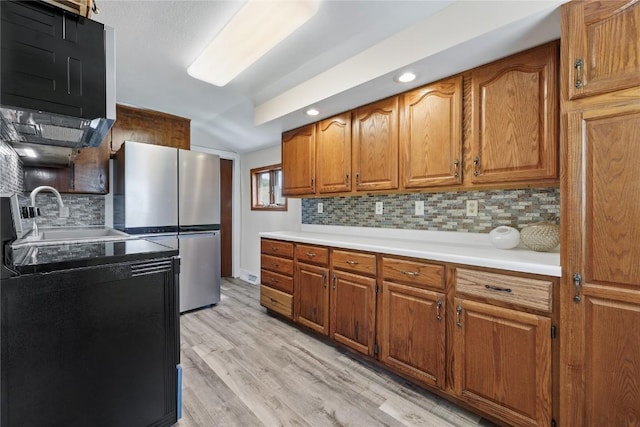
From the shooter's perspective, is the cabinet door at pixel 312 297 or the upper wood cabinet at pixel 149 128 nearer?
the cabinet door at pixel 312 297

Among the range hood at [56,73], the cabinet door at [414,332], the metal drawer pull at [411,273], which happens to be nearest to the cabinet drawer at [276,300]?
the cabinet door at [414,332]

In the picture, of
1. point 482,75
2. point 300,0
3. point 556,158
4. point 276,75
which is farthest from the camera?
point 276,75

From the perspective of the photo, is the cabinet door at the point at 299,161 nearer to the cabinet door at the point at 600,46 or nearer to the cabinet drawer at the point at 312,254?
the cabinet drawer at the point at 312,254

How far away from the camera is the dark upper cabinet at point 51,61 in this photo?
3.53 ft

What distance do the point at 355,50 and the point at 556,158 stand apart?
143cm

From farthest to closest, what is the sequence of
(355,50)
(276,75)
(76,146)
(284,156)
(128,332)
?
1. (284,156)
2. (276,75)
3. (355,50)
4. (76,146)
5. (128,332)

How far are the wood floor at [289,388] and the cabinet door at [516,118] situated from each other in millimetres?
1406

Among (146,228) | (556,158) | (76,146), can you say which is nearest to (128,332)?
(76,146)

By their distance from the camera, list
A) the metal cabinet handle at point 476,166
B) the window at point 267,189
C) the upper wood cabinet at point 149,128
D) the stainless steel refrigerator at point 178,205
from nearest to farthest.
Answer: the metal cabinet handle at point 476,166 < the stainless steel refrigerator at point 178,205 < the upper wood cabinet at point 149,128 < the window at point 267,189

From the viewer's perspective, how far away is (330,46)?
209 centimetres

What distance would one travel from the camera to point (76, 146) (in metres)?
1.89

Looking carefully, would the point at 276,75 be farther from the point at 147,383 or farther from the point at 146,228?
the point at 147,383

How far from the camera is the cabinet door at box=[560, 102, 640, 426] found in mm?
1136

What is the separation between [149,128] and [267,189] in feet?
5.58
